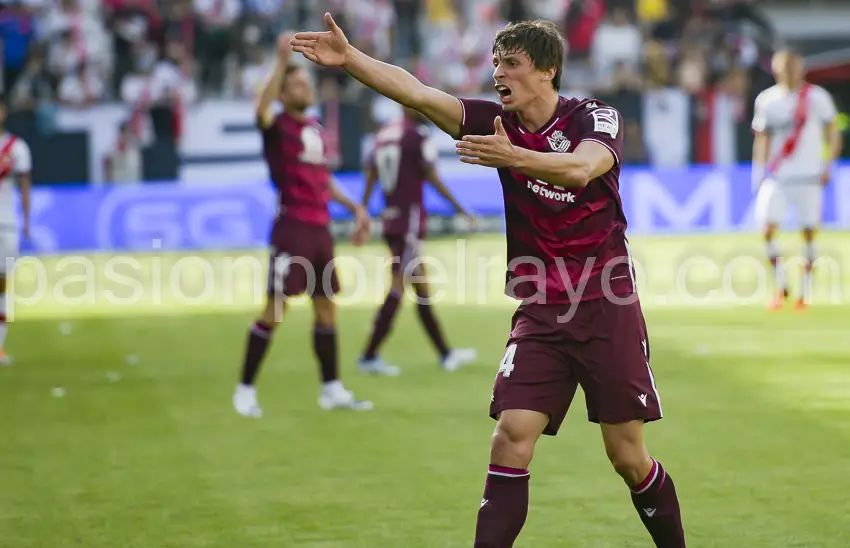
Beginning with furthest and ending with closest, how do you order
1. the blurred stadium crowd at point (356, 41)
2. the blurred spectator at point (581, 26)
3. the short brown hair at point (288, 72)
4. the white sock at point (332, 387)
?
1. the blurred spectator at point (581, 26)
2. the blurred stadium crowd at point (356, 41)
3. the white sock at point (332, 387)
4. the short brown hair at point (288, 72)

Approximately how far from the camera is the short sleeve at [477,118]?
195 inches

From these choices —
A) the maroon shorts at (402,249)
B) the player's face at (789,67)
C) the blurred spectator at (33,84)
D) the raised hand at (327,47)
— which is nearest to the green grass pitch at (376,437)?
the maroon shorts at (402,249)

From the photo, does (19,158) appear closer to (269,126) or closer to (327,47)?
(269,126)

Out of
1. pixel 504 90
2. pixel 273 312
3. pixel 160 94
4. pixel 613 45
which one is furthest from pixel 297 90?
pixel 613 45

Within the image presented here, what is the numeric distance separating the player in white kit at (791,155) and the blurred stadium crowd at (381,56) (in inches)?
339

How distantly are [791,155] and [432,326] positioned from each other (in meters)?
5.08

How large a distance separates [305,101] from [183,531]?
363cm

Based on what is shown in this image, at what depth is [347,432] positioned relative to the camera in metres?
8.47

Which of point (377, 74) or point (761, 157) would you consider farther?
point (761, 157)

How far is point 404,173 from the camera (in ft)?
36.3

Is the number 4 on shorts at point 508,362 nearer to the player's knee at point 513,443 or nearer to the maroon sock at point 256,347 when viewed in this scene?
the player's knee at point 513,443

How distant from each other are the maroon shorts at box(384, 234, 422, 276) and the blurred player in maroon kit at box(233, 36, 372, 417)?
178cm

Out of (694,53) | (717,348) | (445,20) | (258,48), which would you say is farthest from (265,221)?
(717,348)

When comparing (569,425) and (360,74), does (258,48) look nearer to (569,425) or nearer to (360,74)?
(569,425)
